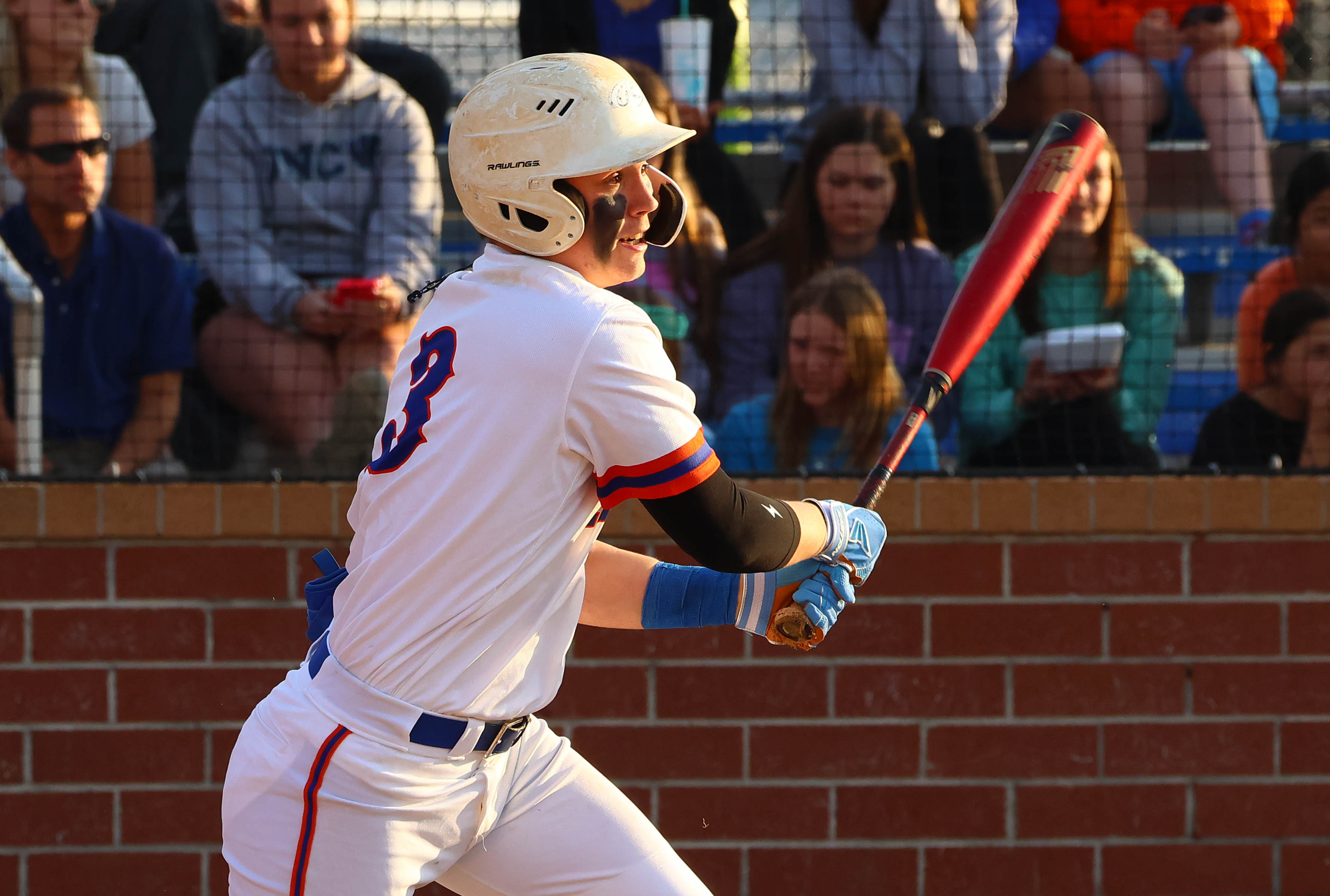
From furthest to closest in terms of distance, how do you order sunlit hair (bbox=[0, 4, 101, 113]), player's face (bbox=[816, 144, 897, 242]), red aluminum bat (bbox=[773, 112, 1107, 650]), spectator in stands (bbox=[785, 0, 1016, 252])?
1. spectator in stands (bbox=[785, 0, 1016, 252])
2. sunlit hair (bbox=[0, 4, 101, 113])
3. player's face (bbox=[816, 144, 897, 242])
4. red aluminum bat (bbox=[773, 112, 1107, 650])

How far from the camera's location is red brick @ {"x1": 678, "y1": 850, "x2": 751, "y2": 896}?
3533 millimetres

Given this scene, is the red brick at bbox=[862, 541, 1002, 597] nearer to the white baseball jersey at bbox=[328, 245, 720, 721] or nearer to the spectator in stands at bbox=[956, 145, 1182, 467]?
the spectator in stands at bbox=[956, 145, 1182, 467]

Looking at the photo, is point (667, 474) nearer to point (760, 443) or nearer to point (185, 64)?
point (760, 443)

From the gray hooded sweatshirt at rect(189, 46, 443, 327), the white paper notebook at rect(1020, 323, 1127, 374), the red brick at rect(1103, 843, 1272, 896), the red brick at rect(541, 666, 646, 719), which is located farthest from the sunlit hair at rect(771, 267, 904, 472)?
the red brick at rect(1103, 843, 1272, 896)

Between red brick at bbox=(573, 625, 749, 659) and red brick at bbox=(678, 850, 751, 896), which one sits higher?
red brick at bbox=(573, 625, 749, 659)

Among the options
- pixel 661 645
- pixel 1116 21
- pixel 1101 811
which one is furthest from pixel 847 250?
pixel 1101 811

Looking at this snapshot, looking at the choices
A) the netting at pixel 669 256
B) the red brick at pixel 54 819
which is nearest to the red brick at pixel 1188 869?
the netting at pixel 669 256

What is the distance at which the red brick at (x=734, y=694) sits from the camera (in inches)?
138

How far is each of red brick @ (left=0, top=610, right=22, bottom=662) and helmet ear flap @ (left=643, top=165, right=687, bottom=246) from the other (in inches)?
80.0

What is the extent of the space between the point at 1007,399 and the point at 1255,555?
26.9 inches

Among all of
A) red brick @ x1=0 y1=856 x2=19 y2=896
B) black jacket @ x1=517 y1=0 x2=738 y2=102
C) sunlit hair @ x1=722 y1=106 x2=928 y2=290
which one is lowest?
red brick @ x1=0 y1=856 x2=19 y2=896

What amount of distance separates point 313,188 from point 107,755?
1.50m

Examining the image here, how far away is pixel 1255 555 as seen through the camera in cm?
350

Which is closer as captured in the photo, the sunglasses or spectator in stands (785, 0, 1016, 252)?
Result: the sunglasses
